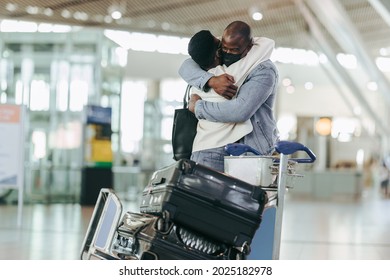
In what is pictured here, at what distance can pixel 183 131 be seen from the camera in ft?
10.8

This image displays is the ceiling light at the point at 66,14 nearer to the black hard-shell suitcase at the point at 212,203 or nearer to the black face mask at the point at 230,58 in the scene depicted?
the black face mask at the point at 230,58

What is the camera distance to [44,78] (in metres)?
16.8

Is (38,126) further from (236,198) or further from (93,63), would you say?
(236,198)

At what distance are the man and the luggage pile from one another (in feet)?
1.13

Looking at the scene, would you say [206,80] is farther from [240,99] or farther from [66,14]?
[66,14]

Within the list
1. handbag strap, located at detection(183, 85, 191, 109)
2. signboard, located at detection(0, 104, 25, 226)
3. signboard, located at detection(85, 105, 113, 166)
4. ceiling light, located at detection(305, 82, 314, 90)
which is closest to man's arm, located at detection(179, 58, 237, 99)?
handbag strap, located at detection(183, 85, 191, 109)

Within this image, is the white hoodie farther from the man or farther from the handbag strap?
the handbag strap

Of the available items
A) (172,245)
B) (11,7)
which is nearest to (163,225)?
(172,245)

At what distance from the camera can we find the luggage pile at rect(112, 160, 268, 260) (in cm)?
278

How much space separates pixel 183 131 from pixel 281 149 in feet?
1.60

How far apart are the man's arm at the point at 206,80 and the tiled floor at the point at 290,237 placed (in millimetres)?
3092
